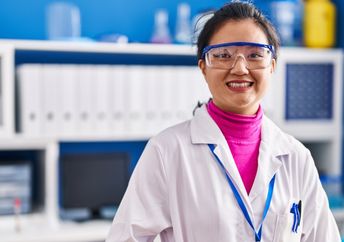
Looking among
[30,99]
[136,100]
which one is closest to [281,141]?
[136,100]

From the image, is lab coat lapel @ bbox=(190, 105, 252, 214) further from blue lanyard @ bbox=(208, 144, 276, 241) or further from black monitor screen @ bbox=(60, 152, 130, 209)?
black monitor screen @ bbox=(60, 152, 130, 209)

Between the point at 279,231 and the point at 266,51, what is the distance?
413 millimetres

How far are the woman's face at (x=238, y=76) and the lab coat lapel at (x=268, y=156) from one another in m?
0.11

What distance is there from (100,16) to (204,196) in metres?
1.72

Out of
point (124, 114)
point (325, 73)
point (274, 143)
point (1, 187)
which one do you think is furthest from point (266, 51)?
point (325, 73)

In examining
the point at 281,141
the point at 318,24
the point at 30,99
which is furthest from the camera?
the point at 318,24

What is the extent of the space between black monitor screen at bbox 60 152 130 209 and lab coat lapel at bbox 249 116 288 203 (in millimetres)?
1304

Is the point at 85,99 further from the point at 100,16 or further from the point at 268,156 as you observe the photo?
the point at 268,156

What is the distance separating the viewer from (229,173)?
1.28m

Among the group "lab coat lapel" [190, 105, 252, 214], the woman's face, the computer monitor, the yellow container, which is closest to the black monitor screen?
the computer monitor

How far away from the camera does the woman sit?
1.25m

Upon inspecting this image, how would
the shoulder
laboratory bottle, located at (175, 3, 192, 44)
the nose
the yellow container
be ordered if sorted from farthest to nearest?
1. the yellow container
2. laboratory bottle, located at (175, 3, 192, 44)
3. the shoulder
4. the nose

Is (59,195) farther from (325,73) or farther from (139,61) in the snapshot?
(325,73)

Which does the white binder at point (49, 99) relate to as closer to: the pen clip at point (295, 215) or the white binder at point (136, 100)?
the white binder at point (136, 100)
